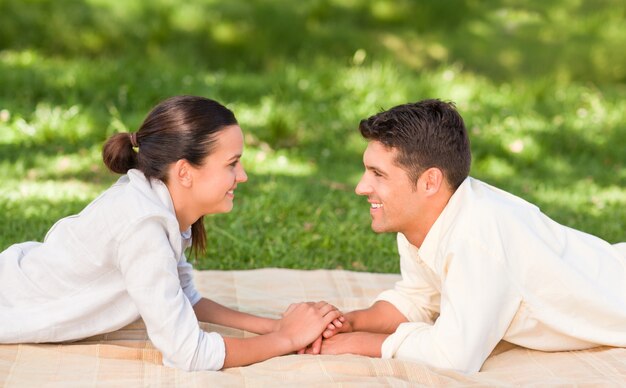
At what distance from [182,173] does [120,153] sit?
0.87ft

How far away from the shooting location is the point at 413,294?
3869 mm

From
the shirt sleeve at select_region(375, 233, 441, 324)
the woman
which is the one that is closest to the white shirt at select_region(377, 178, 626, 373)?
the shirt sleeve at select_region(375, 233, 441, 324)

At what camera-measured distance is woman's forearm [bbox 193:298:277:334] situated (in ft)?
12.4

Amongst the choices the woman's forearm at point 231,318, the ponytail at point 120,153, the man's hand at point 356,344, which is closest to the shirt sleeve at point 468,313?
the man's hand at point 356,344

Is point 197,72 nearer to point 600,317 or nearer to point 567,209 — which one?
point 567,209

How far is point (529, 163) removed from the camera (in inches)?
286

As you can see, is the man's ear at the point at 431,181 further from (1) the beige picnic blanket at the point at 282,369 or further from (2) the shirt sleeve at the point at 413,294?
(1) the beige picnic blanket at the point at 282,369

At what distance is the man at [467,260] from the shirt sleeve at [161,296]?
0.58m

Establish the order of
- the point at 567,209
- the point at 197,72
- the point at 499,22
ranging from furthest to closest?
the point at 499,22 < the point at 197,72 < the point at 567,209

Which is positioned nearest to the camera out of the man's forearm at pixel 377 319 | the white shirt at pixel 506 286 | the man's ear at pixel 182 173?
the white shirt at pixel 506 286

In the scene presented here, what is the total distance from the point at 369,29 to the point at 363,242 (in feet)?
15.8

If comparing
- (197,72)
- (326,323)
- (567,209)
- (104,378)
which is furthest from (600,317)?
(197,72)

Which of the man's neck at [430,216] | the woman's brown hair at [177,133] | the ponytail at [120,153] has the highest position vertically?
the man's neck at [430,216]

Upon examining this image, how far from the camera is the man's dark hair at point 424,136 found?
3.40 metres
